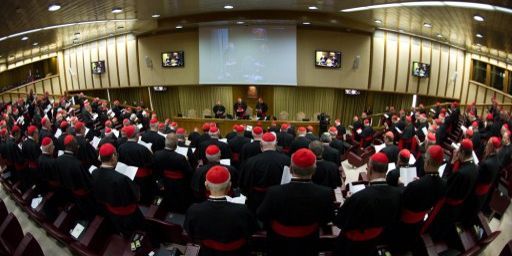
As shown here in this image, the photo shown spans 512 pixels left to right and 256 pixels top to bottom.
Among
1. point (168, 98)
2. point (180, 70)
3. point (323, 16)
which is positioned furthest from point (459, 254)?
point (168, 98)

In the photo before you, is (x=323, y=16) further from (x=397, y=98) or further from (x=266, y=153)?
(x=266, y=153)

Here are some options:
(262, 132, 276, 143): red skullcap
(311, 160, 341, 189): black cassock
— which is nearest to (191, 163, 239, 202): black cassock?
(262, 132, 276, 143): red skullcap

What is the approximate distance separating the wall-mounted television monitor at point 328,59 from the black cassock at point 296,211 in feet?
41.9

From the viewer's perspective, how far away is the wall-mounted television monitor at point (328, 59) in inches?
612

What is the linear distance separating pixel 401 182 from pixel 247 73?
1136 centimetres

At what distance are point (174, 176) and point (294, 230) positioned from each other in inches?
96.1

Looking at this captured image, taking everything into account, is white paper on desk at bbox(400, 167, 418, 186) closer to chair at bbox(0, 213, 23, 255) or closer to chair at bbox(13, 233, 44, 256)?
chair at bbox(13, 233, 44, 256)

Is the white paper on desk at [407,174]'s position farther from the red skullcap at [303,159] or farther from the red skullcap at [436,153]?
the red skullcap at [303,159]

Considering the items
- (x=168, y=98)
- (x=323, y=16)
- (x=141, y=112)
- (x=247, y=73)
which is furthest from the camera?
(x=168, y=98)

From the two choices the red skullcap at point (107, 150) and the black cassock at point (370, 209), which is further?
the red skullcap at point (107, 150)

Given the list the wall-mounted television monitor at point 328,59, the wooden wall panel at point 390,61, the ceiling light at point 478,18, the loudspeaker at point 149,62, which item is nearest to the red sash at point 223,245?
the ceiling light at point 478,18

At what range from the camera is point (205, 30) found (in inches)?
608

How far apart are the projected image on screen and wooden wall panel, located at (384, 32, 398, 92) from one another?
13.5 ft

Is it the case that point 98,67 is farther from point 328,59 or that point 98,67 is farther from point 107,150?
point 107,150
